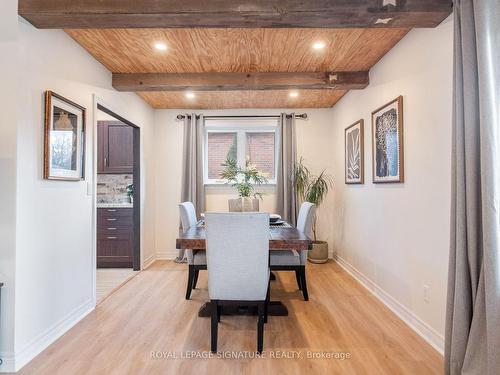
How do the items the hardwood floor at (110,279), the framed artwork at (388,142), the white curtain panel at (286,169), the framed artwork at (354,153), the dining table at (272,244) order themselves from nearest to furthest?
the dining table at (272,244) → the framed artwork at (388,142) → the hardwood floor at (110,279) → the framed artwork at (354,153) → the white curtain panel at (286,169)

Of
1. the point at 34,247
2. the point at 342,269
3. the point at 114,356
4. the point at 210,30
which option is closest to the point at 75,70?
the point at 210,30

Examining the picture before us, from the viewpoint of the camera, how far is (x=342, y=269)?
4141mm

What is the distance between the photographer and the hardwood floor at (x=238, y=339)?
192cm

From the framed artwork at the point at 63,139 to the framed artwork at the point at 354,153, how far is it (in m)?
3.05

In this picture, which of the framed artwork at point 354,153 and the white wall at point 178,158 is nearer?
the framed artwork at point 354,153

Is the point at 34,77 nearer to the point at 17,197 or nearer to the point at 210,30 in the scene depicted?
the point at 17,197

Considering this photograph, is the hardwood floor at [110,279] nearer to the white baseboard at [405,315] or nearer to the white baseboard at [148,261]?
the white baseboard at [148,261]

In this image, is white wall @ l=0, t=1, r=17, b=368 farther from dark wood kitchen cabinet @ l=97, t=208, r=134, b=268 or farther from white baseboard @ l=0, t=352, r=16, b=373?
dark wood kitchen cabinet @ l=97, t=208, r=134, b=268

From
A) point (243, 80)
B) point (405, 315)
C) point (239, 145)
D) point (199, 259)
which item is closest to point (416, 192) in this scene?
point (405, 315)

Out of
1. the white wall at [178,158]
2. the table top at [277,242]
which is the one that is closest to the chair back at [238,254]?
the table top at [277,242]

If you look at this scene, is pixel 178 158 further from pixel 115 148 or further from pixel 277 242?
pixel 277 242

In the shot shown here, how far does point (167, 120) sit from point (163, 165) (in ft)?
2.49

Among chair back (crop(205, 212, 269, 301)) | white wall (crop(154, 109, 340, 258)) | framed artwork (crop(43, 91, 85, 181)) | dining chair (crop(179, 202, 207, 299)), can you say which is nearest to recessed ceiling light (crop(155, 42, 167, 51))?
framed artwork (crop(43, 91, 85, 181))

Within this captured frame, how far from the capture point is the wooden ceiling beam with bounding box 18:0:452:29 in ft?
6.30
